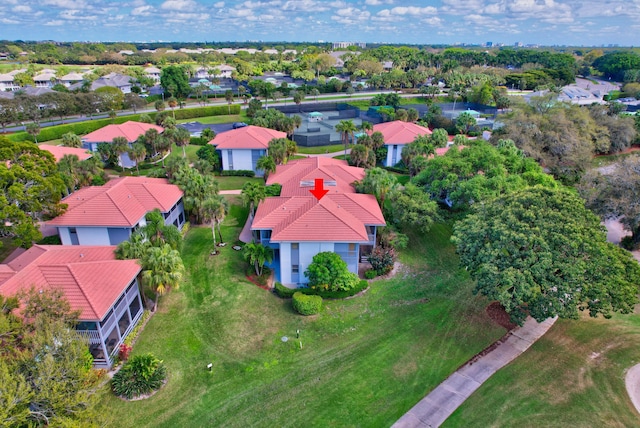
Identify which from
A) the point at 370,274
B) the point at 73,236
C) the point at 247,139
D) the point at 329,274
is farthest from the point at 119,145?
the point at 370,274

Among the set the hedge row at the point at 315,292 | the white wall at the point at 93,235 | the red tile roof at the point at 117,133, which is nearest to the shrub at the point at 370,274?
the hedge row at the point at 315,292

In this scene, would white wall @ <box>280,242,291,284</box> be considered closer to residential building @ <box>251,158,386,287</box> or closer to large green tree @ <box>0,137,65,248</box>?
residential building @ <box>251,158,386,287</box>

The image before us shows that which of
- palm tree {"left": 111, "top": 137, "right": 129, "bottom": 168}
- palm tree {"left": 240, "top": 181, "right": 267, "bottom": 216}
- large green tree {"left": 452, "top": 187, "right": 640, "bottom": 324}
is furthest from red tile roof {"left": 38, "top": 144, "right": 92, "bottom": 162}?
large green tree {"left": 452, "top": 187, "right": 640, "bottom": 324}

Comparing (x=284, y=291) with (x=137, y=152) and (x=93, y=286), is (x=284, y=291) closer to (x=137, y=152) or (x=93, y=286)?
(x=93, y=286)

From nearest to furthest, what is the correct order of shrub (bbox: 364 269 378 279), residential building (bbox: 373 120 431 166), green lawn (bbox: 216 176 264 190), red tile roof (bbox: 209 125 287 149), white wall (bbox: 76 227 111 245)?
shrub (bbox: 364 269 378 279)
white wall (bbox: 76 227 111 245)
green lawn (bbox: 216 176 264 190)
red tile roof (bbox: 209 125 287 149)
residential building (bbox: 373 120 431 166)

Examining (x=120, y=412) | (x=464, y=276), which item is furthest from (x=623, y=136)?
(x=120, y=412)

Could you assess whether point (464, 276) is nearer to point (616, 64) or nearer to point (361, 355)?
point (361, 355)
